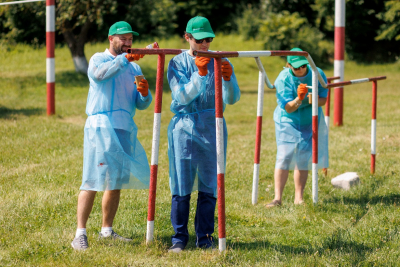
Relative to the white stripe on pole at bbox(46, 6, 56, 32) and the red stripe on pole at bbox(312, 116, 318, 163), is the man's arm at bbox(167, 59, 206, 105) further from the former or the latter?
the white stripe on pole at bbox(46, 6, 56, 32)

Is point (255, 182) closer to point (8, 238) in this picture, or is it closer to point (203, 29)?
point (203, 29)

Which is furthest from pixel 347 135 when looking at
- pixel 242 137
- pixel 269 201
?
pixel 269 201

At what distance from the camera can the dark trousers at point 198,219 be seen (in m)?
4.13

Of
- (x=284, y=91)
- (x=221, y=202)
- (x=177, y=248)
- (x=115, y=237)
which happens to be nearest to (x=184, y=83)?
(x=221, y=202)

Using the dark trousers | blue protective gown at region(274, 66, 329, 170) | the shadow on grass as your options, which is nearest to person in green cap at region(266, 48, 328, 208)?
blue protective gown at region(274, 66, 329, 170)

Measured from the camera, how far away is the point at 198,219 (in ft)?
13.7

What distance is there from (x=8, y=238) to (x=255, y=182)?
263 cm

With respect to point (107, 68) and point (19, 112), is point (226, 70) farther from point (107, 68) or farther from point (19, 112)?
point (19, 112)

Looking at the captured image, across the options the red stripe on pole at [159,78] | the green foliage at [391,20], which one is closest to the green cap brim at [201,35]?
the red stripe on pole at [159,78]

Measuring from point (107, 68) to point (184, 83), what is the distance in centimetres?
61

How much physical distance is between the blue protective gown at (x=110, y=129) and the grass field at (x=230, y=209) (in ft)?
1.80

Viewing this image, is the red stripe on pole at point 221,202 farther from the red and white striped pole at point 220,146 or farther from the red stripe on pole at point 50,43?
the red stripe on pole at point 50,43

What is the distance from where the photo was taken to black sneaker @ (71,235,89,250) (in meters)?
4.05

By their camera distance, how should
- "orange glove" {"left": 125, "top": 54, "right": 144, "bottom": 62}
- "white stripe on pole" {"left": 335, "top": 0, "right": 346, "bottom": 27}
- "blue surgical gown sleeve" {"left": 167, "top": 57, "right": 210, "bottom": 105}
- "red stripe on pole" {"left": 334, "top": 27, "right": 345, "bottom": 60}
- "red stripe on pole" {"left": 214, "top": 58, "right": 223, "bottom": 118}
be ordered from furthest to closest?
"red stripe on pole" {"left": 334, "top": 27, "right": 345, "bottom": 60}, "white stripe on pole" {"left": 335, "top": 0, "right": 346, "bottom": 27}, "orange glove" {"left": 125, "top": 54, "right": 144, "bottom": 62}, "blue surgical gown sleeve" {"left": 167, "top": 57, "right": 210, "bottom": 105}, "red stripe on pole" {"left": 214, "top": 58, "right": 223, "bottom": 118}
